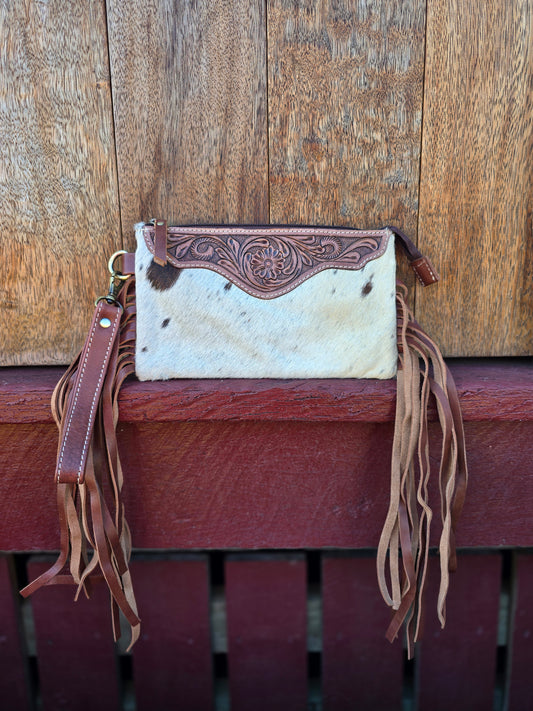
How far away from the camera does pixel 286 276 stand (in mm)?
800

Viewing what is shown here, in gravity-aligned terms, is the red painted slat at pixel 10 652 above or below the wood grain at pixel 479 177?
below

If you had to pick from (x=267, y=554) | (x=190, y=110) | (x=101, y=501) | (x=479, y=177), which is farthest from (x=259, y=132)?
(x=267, y=554)

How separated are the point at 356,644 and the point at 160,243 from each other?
0.85 meters

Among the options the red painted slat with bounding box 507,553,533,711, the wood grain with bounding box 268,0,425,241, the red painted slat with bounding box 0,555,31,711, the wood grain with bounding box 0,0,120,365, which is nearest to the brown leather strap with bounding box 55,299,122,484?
the wood grain with bounding box 0,0,120,365

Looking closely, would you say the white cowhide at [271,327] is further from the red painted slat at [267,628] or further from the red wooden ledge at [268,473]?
the red painted slat at [267,628]

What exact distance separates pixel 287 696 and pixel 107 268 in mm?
912

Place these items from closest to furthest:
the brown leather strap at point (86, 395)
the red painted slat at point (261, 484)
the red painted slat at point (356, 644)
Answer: the brown leather strap at point (86, 395) < the red painted slat at point (261, 484) < the red painted slat at point (356, 644)

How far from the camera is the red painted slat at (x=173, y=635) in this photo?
1018mm

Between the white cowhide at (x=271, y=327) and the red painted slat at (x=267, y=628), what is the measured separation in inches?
17.4

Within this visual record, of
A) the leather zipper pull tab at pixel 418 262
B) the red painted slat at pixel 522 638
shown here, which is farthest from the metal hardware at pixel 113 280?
Result: the red painted slat at pixel 522 638

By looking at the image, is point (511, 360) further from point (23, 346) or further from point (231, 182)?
point (23, 346)

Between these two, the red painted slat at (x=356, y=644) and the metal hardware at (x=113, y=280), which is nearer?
the metal hardware at (x=113, y=280)

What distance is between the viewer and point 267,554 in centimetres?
103

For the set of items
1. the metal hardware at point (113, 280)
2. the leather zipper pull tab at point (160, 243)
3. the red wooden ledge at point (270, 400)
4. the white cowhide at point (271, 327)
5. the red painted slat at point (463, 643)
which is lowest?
the red painted slat at point (463, 643)
